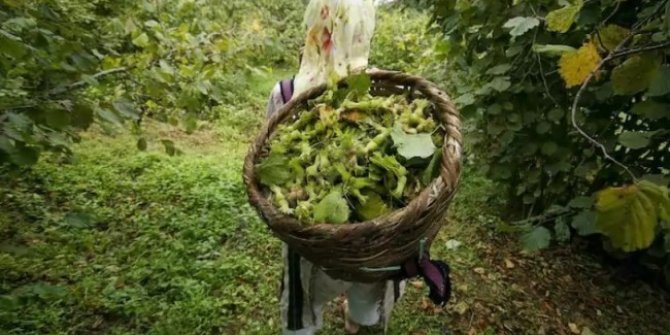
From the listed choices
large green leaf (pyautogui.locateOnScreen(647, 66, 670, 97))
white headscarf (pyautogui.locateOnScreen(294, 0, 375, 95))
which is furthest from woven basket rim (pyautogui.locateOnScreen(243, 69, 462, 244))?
large green leaf (pyautogui.locateOnScreen(647, 66, 670, 97))

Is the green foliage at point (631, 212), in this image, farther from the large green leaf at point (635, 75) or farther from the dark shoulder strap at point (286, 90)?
the dark shoulder strap at point (286, 90)

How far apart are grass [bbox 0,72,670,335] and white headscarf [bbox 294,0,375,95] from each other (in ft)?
3.66

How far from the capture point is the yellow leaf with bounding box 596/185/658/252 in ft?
2.45

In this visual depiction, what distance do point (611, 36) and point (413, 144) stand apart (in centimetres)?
55

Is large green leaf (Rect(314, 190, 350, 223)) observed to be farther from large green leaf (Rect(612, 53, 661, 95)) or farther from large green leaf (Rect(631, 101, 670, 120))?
large green leaf (Rect(631, 101, 670, 120))

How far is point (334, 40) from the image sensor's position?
167 centimetres

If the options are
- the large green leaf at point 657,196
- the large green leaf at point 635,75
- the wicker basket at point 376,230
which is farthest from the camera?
the wicker basket at point 376,230

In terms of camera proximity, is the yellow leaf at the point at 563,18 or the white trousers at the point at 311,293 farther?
the white trousers at the point at 311,293

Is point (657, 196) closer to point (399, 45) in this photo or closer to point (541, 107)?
point (541, 107)

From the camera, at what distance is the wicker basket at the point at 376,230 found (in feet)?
3.88

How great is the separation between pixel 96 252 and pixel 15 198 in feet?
2.80

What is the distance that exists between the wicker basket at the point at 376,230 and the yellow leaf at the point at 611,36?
428 millimetres

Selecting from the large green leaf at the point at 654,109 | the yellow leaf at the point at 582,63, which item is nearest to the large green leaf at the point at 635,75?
the yellow leaf at the point at 582,63

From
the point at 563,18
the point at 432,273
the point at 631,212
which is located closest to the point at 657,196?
the point at 631,212
